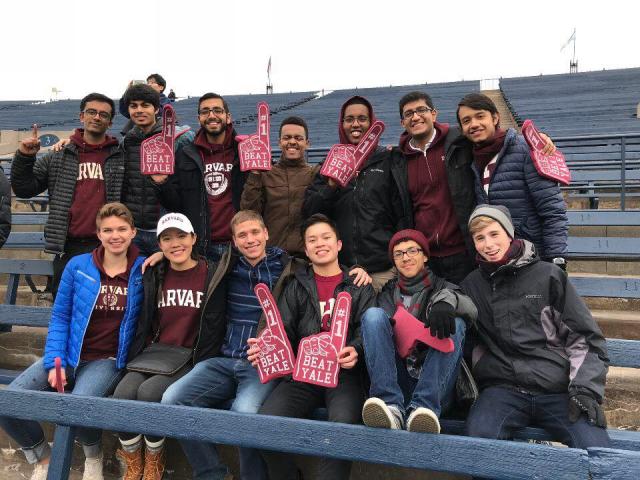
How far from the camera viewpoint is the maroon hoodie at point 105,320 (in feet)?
8.81

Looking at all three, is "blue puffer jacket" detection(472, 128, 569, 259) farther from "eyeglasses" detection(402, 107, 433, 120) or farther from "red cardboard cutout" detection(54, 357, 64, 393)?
"red cardboard cutout" detection(54, 357, 64, 393)

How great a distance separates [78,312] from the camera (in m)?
2.65

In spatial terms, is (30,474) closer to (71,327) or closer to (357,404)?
(71,327)

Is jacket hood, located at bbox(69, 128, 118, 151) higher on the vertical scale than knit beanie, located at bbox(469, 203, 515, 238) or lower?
higher

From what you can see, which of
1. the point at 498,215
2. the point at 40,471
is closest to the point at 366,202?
the point at 498,215

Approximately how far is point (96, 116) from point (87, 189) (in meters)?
0.47

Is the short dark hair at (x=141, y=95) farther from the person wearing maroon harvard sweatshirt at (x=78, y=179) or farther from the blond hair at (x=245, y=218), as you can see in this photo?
the blond hair at (x=245, y=218)

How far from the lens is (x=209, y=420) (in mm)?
2053

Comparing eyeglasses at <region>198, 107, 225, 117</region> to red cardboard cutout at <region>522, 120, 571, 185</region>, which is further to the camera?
eyeglasses at <region>198, 107, 225, 117</region>

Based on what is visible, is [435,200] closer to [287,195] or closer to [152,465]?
[287,195]

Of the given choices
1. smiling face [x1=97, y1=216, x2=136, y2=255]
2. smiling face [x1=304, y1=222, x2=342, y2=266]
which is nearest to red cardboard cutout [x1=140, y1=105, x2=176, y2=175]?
smiling face [x1=97, y1=216, x2=136, y2=255]

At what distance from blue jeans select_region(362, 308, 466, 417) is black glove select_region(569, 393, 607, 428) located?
18.1 inches

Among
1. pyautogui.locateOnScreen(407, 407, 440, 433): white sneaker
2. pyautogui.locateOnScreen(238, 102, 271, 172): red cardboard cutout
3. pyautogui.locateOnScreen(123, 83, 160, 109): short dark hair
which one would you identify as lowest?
pyautogui.locateOnScreen(407, 407, 440, 433): white sneaker

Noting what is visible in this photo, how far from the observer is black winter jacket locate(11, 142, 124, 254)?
10.2 feet
